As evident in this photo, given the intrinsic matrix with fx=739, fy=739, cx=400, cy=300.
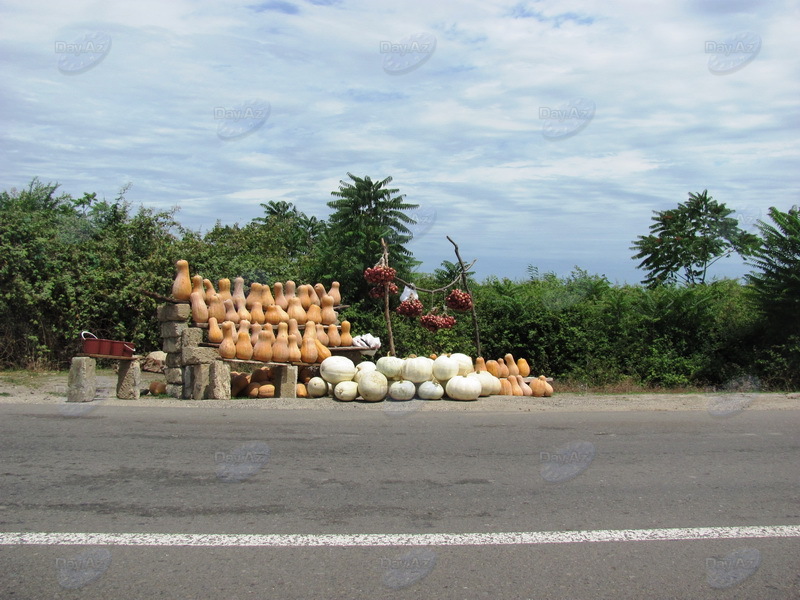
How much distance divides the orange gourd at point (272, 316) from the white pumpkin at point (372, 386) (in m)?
2.08

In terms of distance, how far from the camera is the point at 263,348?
11492 millimetres

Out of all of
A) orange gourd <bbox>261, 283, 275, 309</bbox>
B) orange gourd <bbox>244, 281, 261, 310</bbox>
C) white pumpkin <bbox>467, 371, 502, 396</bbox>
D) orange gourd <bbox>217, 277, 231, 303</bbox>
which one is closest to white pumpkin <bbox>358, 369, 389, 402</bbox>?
white pumpkin <bbox>467, 371, 502, 396</bbox>

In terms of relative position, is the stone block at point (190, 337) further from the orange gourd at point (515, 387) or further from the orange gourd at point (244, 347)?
the orange gourd at point (515, 387)

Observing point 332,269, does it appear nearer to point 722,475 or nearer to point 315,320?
point 315,320

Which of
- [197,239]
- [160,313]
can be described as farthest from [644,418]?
[197,239]

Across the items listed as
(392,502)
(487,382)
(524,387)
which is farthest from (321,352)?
(392,502)

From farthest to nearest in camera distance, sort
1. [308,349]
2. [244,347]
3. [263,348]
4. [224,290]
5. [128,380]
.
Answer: [224,290]
[308,349]
[263,348]
[244,347]
[128,380]

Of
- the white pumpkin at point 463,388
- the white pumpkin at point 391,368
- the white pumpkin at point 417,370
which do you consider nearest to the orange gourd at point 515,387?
the white pumpkin at point 463,388

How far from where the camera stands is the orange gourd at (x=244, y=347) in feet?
37.3

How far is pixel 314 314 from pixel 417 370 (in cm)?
260

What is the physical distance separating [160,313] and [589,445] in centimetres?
721

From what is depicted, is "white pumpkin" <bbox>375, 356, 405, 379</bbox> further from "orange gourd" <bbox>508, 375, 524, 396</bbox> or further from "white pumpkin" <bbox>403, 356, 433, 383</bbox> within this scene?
"orange gourd" <bbox>508, 375, 524, 396</bbox>

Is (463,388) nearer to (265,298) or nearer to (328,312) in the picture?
(328,312)

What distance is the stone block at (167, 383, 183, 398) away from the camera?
11820mm
